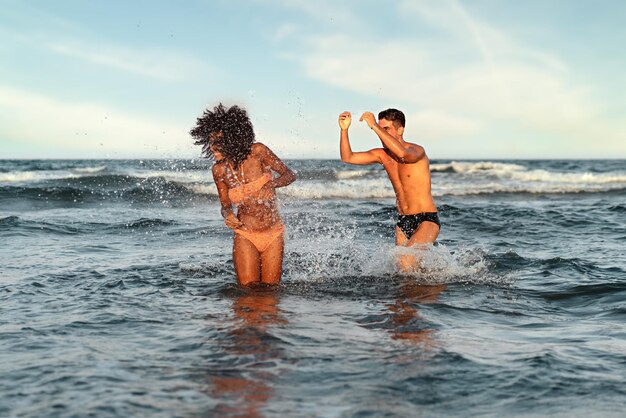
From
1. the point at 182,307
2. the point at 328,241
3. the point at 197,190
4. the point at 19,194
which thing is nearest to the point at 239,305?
the point at 182,307

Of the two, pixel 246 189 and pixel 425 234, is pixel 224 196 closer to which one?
pixel 246 189

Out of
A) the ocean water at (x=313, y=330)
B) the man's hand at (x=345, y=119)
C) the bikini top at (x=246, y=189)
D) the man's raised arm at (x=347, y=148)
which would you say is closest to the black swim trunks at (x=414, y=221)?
the ocean water at (x=313, y=330)

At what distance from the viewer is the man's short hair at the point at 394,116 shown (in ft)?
23.9

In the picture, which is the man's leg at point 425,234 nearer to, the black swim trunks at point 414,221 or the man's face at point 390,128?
the black swim trunks at point 414,221

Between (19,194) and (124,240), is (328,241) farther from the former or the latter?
(19,194)

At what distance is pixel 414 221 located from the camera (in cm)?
776

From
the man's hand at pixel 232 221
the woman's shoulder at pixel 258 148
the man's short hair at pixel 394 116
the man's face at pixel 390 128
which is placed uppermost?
the man's short hair at pixel 394 116

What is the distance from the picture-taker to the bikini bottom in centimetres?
645

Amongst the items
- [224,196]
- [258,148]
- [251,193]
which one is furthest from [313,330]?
[258,148]

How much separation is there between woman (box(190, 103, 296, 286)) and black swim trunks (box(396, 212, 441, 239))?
1826mm

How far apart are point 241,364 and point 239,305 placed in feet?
5.94

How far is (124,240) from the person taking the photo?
11906mm

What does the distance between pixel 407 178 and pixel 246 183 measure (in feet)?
7.19

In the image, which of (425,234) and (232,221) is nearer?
(232,221)
